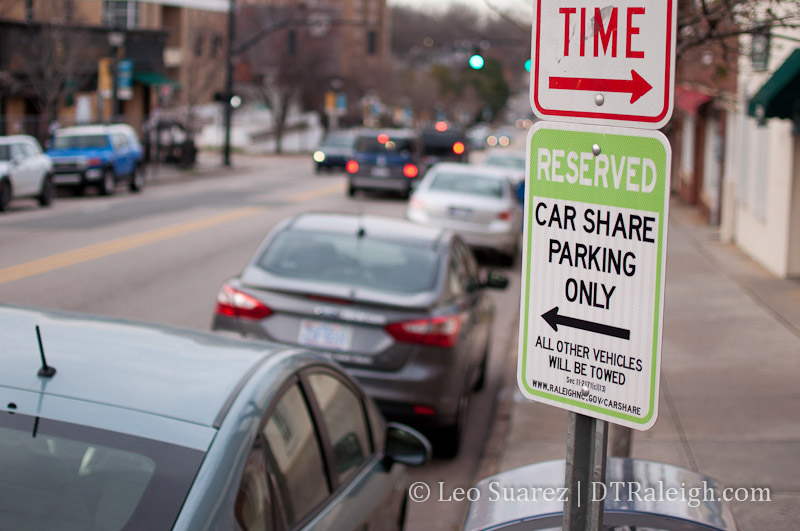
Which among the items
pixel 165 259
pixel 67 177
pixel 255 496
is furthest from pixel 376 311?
pixel 67 177

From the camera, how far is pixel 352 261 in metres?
7.46

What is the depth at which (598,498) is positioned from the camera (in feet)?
7.51

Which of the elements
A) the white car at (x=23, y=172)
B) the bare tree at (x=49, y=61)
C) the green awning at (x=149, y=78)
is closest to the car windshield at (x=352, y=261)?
the white car at (x=23, y=172)

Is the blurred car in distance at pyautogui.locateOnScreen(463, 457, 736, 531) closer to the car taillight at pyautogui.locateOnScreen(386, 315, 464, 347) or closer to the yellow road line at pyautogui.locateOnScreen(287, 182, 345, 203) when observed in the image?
the car taillight at pyautogui.locateOnScreen(386, 315, 464, 347)

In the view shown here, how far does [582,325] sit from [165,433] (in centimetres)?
139

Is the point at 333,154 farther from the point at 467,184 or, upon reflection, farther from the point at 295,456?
the point at 295,456

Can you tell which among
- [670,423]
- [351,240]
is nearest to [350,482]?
[351,240]

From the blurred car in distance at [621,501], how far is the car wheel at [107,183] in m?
25.9

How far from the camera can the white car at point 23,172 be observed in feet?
72.8

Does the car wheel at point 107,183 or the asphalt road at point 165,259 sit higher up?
the car wheel at point 107,183

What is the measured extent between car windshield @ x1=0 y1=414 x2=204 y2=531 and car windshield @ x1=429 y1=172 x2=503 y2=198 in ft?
48.8

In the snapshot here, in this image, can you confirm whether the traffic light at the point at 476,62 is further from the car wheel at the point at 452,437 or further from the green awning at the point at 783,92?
the car wheel at the point at 452,437

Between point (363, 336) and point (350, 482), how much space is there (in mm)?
2826

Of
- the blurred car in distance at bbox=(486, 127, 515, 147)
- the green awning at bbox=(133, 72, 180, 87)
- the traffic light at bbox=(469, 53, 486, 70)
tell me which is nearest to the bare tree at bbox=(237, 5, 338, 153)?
the blurred car in distance at bbox=(486, 127, 515, 147)
